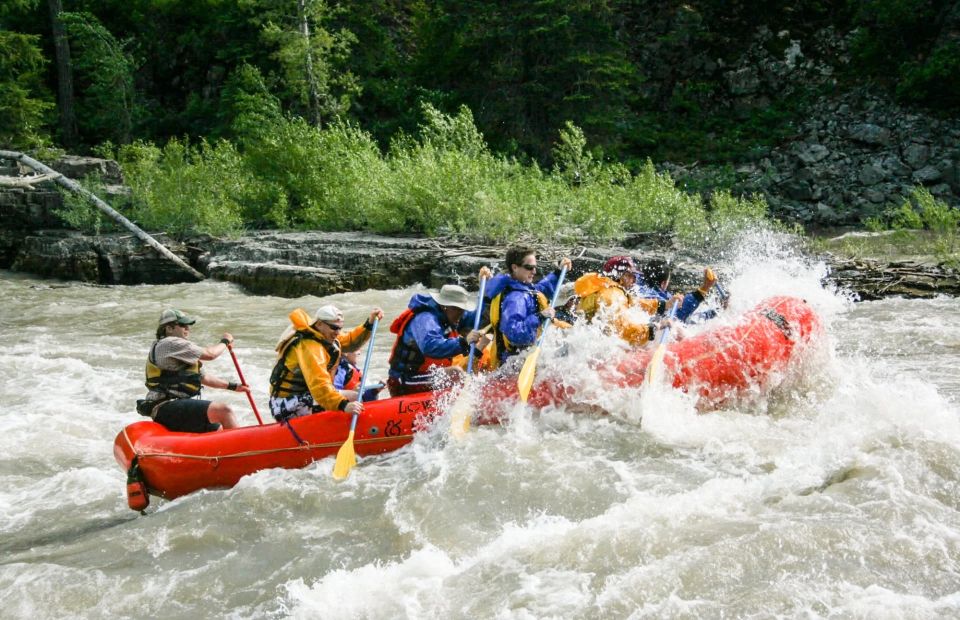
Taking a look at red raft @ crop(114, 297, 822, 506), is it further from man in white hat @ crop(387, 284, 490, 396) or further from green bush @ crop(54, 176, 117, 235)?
green bush @ crop(54, 176, 117, 235)

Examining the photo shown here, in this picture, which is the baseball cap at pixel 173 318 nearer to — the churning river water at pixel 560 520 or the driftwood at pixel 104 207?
the churning river water at pixel 560 520

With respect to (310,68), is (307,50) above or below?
above

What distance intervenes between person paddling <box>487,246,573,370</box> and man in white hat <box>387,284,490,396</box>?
199 millimetres

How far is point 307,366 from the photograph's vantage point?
5.50 metres

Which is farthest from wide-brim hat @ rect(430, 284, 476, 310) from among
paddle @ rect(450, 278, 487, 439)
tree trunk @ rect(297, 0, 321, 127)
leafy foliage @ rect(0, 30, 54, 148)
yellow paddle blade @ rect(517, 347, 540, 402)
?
leafy foliage @ rect(0, 30, 54, 148)

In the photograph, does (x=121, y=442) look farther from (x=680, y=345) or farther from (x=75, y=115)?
(x=75, y=115)

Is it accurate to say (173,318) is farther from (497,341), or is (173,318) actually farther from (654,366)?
(654,366)

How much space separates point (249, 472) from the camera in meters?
5.57

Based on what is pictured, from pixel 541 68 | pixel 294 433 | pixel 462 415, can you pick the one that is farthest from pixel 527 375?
pixel 541 68

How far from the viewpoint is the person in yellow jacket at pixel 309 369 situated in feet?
17.9

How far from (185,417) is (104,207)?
1147 centimetres

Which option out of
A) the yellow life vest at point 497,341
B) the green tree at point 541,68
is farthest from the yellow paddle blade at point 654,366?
the green tree at point 541,68

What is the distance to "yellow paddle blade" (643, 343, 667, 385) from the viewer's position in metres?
6.05

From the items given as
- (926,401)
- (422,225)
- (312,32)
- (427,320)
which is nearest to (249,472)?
(427,320)
